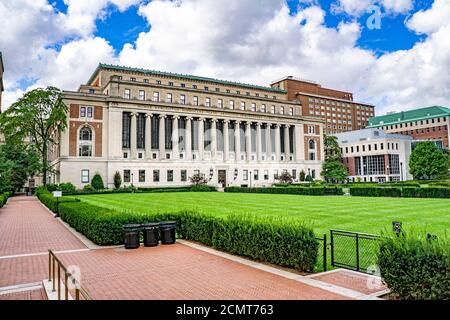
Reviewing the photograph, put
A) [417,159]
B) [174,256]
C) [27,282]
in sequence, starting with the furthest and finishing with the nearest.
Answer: [417,159] → [174,256] → [27,282]

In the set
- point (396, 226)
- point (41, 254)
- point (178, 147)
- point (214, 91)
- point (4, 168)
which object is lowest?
point (41, 254)

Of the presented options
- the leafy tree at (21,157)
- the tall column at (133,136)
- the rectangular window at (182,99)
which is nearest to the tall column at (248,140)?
the rectangular window at (182,99)

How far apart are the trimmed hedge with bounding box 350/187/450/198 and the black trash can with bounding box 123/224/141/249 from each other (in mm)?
32780

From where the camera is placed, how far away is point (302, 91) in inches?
4515

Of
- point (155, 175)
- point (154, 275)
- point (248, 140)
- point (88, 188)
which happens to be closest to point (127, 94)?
point (155, 175)

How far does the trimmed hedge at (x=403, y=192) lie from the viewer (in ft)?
116

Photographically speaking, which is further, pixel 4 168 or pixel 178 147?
pixel 178 147

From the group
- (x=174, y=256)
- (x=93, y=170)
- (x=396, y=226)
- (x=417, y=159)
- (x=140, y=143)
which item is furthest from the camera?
(x=417, y=159)

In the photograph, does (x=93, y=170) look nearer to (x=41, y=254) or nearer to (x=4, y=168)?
(x=4, y=168)

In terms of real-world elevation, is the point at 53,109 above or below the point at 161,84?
below

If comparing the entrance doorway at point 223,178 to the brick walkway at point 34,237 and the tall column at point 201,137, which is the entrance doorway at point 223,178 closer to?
the tall column at point 201,137

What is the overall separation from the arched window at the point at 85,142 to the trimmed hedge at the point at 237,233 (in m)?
51.3

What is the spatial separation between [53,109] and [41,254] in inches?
2023

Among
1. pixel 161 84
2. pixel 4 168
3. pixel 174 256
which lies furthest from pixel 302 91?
pixel 174 256
